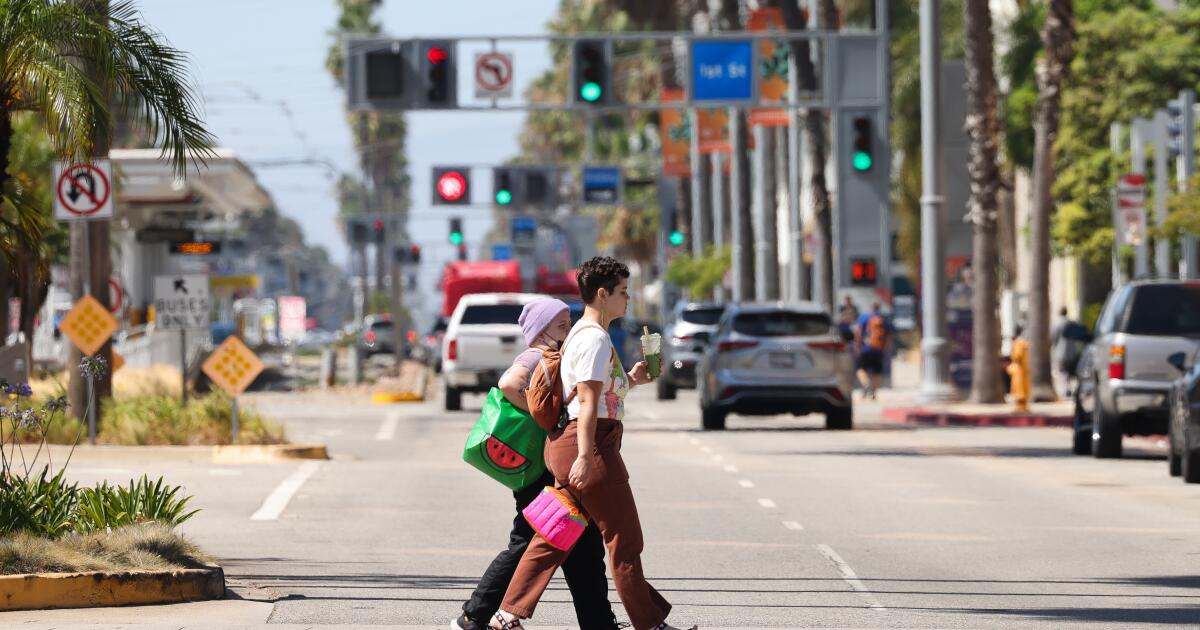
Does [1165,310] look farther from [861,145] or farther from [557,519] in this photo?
[557,519]

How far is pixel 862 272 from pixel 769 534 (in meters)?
26.7

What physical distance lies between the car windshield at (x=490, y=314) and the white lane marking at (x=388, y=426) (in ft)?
6.63

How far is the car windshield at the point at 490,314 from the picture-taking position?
3681 cm

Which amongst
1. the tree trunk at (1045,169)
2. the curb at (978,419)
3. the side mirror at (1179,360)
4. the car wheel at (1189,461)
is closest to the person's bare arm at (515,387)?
the car wheel at (1189,461)

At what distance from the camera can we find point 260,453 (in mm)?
24172

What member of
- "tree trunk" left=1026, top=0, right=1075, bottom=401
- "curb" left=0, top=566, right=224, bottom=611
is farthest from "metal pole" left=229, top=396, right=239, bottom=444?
"tree trunk" left=1026, top=0, right=1075, bottom=401

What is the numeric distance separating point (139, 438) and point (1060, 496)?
1059 centimetres

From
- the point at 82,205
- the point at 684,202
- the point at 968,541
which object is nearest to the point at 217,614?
the point at 968,541

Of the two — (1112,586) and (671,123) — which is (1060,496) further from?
(671,123)

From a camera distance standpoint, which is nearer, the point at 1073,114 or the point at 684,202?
the point at 1073,114

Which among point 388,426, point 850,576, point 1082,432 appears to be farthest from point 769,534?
point 388,426

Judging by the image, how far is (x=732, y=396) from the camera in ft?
97.7

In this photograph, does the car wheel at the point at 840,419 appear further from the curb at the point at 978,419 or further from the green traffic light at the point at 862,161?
the green traffic light at the point at 862,161

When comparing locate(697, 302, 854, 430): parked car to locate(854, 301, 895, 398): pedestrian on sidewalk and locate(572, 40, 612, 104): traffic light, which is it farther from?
locate(854, 301, 895, 398): pedestrian on sidewalk
